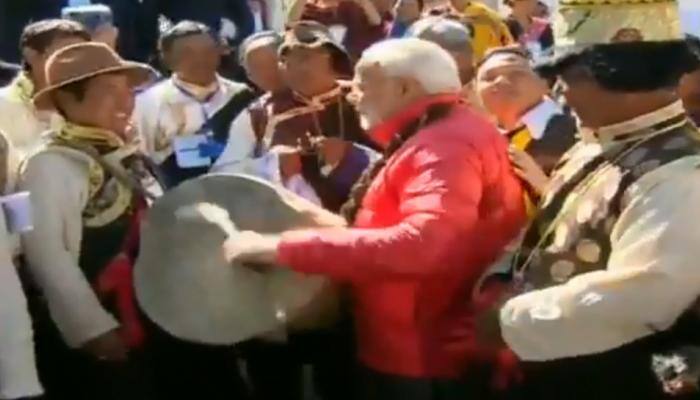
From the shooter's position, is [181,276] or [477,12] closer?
[181,276]

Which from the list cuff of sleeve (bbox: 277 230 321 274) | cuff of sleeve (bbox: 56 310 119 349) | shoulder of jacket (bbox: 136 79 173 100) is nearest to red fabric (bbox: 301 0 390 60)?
shoulder of jacket (bbox: 136 79 173 100)

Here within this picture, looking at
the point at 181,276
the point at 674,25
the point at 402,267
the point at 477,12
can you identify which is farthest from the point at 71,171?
the point at 477,12

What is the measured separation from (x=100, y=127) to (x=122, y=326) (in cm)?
54

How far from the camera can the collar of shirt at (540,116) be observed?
4582mm

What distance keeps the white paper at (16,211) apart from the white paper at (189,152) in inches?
80.2

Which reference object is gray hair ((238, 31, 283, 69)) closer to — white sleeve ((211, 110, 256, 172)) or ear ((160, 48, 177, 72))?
ear ((160, 48, 177, 72))

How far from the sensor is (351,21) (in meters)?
6.77

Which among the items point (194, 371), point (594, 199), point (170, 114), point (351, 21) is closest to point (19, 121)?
point (170, 114)

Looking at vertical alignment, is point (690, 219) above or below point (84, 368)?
above

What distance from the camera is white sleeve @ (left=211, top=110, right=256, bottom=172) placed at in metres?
5.02

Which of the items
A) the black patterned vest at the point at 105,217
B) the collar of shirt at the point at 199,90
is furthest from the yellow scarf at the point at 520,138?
the collar of shirt at the point at 199,90

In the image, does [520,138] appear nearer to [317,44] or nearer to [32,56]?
[317,44]

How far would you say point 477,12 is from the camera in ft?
21.5

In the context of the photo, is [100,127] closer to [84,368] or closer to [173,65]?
[84,368]
